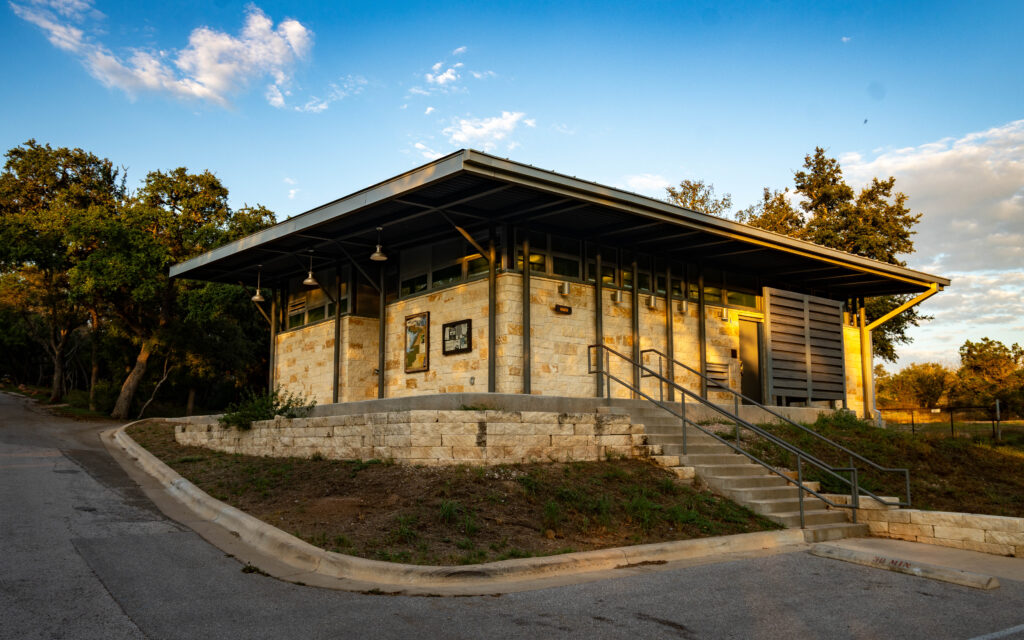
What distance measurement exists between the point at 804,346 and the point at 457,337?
10.1 m

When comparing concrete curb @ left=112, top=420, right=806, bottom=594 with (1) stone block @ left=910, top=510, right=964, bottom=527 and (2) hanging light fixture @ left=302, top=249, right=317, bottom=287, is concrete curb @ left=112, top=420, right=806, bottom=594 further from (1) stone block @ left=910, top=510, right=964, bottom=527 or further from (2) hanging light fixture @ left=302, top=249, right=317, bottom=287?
(2) hanging light fixture @ left=302, top=249, right=317, bottom=287

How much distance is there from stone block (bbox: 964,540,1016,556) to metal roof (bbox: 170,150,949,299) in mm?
7560

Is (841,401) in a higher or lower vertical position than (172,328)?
lower

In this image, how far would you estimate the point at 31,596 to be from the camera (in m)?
6.12

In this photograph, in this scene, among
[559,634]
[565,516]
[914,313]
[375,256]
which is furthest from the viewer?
[914,313]

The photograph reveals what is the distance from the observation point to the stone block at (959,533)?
9.32 m

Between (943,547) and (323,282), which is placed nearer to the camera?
(943,547)

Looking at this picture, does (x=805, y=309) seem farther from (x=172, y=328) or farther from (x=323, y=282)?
(x=172, y=328)

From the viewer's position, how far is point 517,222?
1436cm

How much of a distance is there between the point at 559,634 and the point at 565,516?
3893 millimetres

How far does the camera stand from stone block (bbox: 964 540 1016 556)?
9008 mm

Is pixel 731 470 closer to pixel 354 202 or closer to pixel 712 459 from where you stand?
pixel 712 459

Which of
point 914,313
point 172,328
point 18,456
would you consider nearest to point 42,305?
point 172,328

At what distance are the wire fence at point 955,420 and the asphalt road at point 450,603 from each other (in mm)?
16851
